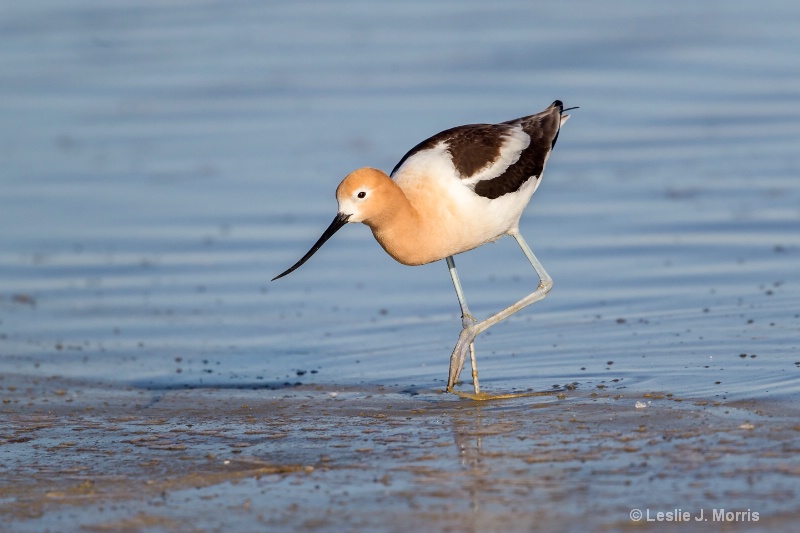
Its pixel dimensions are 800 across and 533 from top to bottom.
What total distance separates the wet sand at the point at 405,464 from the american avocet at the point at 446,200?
2.50 ft

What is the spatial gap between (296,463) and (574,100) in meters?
8.57

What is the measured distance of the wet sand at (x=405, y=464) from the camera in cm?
481

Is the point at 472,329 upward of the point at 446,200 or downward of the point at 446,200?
downward

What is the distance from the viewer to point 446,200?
22.9 ft

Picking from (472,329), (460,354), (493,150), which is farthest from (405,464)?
(493,150)

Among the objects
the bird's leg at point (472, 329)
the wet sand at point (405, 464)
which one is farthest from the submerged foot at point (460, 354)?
the wet sand at point (405, 464)

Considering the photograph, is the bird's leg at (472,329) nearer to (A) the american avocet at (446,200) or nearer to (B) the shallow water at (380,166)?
(A) the american avocet at (446,200)

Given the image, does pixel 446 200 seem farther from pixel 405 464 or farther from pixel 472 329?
pixel 405 464

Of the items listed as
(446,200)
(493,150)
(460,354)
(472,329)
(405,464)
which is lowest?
(405,464)

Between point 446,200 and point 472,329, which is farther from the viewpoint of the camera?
point 472,329

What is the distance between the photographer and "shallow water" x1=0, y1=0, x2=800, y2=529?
7902 mm

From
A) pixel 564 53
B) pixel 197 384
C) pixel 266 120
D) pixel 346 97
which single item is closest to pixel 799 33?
→ pixel 564 53

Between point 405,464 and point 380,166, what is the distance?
21.1 feet

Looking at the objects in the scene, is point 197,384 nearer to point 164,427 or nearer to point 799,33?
point 164,427
